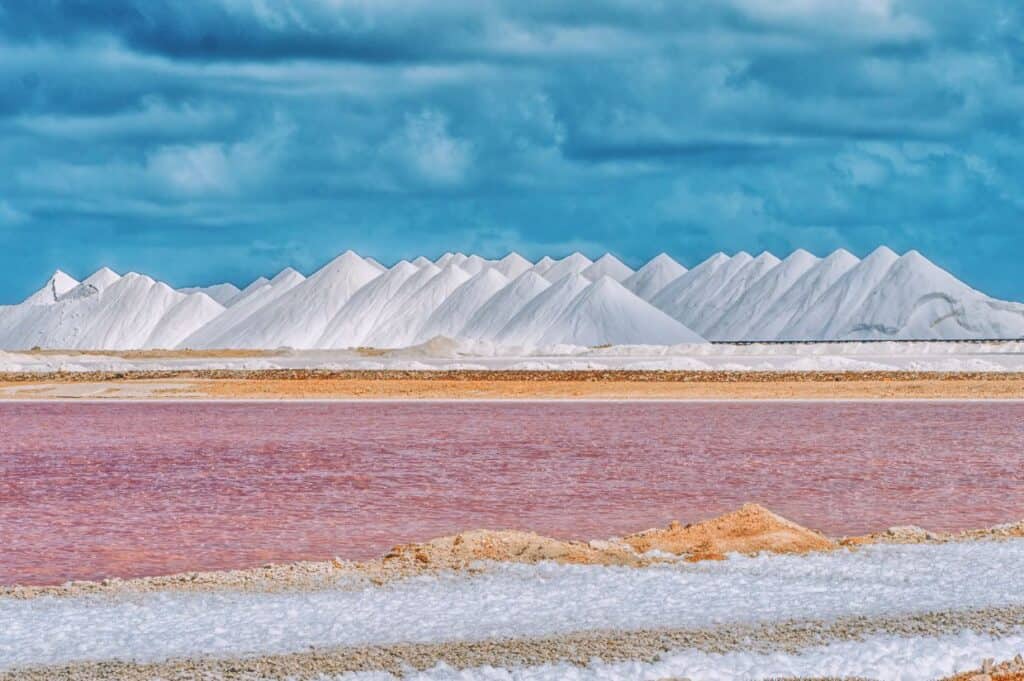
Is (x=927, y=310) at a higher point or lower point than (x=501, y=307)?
lower

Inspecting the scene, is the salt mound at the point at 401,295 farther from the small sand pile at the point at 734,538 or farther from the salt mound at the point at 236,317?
the small sand pile at the point at 734,538

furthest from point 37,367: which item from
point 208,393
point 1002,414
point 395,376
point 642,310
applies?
point 1002,414

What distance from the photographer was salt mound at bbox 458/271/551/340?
356 feet

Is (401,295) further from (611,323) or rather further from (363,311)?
(611,323)

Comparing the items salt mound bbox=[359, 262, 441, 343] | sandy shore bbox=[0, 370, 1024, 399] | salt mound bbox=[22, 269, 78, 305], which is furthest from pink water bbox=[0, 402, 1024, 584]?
salt mound bbox=[22, 269, 78, 305]

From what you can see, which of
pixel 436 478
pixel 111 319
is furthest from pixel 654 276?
pixel 436 478

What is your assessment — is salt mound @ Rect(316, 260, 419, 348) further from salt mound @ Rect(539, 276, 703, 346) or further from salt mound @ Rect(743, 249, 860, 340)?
salt mound @ Rect(743, 249, 860, 340)

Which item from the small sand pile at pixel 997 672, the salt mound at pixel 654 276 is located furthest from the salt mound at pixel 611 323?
the small sand pile at pixel 997 672

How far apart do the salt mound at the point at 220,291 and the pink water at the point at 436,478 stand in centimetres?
13709

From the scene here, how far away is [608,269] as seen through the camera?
13988cm

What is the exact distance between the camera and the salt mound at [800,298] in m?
111

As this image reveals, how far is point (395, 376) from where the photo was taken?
2141 inches

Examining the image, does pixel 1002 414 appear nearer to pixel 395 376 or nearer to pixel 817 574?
pixel 817 574

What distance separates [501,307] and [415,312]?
11291mm
